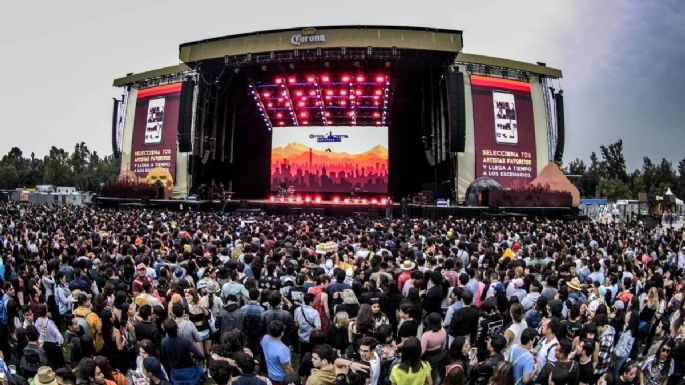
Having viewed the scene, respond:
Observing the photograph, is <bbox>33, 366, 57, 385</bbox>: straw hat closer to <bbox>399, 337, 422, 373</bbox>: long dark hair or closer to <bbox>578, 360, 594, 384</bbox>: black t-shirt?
<bbox>399, 337, 422, 373</bbox>: long dark hair

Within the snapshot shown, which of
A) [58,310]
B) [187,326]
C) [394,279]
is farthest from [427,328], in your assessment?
[58,310]

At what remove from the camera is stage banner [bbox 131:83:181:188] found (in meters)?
33.2

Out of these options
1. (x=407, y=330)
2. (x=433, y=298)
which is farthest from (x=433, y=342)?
(x=433, y=298)

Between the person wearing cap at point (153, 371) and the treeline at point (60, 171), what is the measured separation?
2769 inches

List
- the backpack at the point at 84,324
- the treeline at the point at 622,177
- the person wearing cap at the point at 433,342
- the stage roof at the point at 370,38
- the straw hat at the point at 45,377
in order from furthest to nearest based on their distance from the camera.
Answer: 1. the treeline at the point at 622,177
2. the stage roof at the point at 370,38
3. the backpack at the point at 84,324
4. the person wearing cap at the point at 433,342
5. the straw hat at the point at 45,377

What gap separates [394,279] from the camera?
24.9 ft

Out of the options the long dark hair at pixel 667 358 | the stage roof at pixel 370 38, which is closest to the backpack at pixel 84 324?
the long dark hair at pixel 667 358

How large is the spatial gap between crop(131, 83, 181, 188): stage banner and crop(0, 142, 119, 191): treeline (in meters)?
38.1

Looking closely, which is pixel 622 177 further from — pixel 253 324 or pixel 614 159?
pixel 253 324

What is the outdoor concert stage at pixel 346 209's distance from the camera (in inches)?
1019

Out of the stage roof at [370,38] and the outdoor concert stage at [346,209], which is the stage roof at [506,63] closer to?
the stage roof at [370,38]

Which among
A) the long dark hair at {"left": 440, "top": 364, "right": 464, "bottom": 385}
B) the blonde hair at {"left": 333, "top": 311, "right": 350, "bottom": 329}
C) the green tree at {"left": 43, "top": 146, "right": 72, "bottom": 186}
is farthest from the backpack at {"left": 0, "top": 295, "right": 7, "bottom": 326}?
the green tree at {"left": 43, "top": 146, "right": 72, "bottom": 186}

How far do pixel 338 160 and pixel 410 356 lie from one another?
32.9 m

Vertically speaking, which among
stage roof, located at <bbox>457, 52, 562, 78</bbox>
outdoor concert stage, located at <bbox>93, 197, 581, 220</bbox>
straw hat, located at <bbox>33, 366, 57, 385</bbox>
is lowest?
straw hat, located at <bbox>33, 366, 57, 385</bbox>
